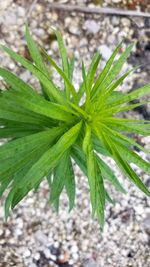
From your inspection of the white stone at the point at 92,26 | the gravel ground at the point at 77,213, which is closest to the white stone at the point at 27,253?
the gravel ground at the point at 77,213

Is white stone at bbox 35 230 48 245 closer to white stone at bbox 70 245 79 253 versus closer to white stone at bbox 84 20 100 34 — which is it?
white stone at bbox 70 245 79 253

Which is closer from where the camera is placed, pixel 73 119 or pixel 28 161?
pixel 73 119

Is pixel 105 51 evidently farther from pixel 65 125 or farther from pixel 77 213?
pixel 65 125

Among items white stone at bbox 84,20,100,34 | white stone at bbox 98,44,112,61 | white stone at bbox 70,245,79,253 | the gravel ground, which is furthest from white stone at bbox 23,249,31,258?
white stone at bbox 84,20,100,34

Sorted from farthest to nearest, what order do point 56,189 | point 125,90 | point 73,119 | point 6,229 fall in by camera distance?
1. point 125,90
2. point 6,229
3. point 56,189
4. point 73,119

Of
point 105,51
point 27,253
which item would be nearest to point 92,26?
point 105,51

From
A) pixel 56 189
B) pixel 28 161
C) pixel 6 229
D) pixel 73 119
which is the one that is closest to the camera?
pixel 73 119

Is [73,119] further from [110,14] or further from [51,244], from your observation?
[110,14]

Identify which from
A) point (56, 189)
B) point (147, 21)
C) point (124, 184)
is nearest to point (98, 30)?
point (147, 21)
